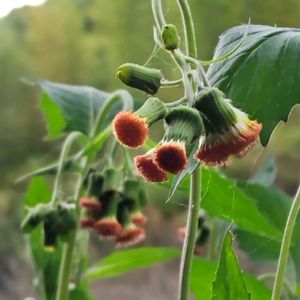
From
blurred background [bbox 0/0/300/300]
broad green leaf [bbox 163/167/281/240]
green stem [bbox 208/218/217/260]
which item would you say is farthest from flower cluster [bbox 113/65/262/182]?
A: blurred background [bbox 0/0/300/300]

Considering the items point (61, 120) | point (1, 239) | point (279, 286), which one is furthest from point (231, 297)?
point (1, 239)

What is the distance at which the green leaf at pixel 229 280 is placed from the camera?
33 cm

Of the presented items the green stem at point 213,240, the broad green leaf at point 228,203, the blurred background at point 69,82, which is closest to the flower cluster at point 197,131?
the broad green leaf at point 228,203

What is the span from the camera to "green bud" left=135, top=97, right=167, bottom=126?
309 millimetres

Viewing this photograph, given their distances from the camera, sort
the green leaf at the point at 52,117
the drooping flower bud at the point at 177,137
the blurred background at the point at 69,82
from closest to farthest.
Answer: the drooping flower bud at the point at 177,137, the green leaf at the point at 52,117, the blurred background at the point at 69,82

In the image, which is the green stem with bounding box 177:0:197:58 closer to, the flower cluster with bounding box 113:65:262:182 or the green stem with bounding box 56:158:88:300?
the flower cluster with bounding box 113:65:262:182

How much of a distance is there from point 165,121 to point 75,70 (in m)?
1.79

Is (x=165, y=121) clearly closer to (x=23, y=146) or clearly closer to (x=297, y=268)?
(x=297, y=268)

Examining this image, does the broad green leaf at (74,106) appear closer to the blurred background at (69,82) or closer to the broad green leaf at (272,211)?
the broad green leaf at (272,211)

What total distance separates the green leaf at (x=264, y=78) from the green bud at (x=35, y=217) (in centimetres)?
24

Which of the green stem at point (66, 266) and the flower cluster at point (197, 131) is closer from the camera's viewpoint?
the flower cluster at point (197, 131)

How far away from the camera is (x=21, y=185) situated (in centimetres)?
201

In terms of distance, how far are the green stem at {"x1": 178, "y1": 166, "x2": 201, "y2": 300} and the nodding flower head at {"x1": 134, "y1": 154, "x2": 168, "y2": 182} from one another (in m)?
0.03

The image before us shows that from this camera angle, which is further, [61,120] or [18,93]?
[18,93]
